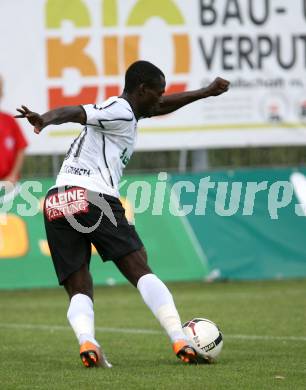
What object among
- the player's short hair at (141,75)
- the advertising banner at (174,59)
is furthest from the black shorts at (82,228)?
the advertising banner at (174,59)

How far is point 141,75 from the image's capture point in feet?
24.5

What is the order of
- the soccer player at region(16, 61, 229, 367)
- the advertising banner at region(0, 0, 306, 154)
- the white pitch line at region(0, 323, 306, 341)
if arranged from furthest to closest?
the advertising banner at region(0, 0, 306, 154) < the white pitch line at region(0, 323, 306, 341) < the soccer player at region(16, 61, 229, 367)

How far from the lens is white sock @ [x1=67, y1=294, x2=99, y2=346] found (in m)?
7.23

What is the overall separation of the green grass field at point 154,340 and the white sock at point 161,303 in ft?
0.92

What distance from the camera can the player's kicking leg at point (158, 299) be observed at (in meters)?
7.25

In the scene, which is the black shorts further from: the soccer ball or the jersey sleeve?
the soccer ball

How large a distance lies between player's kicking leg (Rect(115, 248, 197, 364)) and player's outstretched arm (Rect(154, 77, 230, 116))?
1.29m

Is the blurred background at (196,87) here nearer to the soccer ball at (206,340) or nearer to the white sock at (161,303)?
the soccer ball at (206,340)

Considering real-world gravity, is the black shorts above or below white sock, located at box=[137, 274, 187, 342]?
above

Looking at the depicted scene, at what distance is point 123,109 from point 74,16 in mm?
9077

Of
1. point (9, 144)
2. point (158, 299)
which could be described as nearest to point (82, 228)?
point (158, 299)

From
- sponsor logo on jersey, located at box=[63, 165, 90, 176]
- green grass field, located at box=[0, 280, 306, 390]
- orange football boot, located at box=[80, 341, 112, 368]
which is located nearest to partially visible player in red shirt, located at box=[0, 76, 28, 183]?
green grass field, located at box=[0, 280, 306, 390]

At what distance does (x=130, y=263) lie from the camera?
24.4 ft

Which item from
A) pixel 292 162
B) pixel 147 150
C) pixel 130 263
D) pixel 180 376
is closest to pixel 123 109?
pixel 130 263
